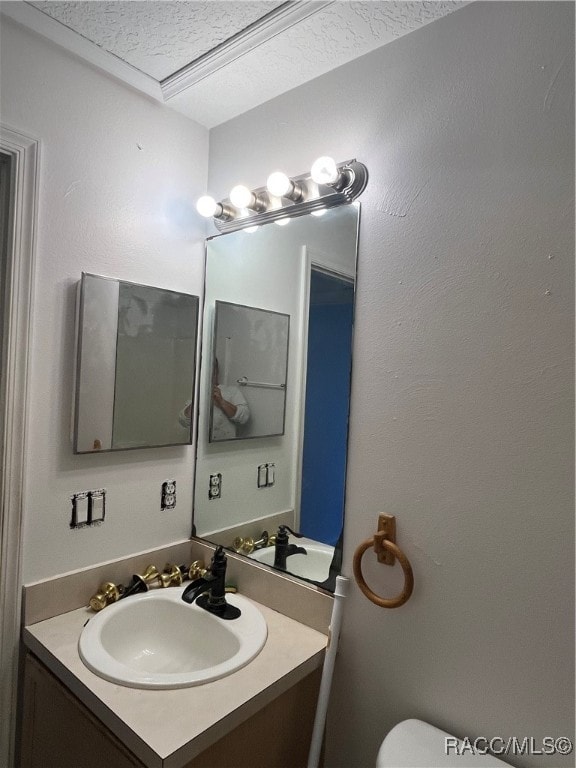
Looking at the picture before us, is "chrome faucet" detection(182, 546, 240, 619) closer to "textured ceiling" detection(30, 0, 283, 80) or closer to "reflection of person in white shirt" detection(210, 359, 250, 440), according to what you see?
"reflection of person in white shirt" detection(210, 359, 250, 440)

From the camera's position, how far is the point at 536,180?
0.96 m

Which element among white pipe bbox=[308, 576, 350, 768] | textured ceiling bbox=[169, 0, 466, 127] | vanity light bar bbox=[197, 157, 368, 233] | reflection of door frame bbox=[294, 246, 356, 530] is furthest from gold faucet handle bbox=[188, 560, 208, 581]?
textured ceiling bbox=[169, 0, 466, 127]

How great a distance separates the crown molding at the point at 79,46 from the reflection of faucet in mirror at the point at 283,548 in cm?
141

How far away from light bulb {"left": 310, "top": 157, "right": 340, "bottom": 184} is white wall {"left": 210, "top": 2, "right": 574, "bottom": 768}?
0.31ft

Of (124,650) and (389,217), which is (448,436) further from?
(124,650)

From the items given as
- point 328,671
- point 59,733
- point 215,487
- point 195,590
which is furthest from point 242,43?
point 59,733

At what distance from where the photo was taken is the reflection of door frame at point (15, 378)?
1.18m

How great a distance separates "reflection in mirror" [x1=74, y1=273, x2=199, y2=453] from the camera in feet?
4.24

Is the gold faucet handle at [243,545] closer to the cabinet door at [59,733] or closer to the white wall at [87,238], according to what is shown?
the white wall at [87,238]

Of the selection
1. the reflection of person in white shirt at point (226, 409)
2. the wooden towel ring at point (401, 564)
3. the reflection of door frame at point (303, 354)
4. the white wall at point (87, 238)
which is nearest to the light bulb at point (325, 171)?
the reflection of door frame at point (303, 354)

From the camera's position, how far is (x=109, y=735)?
0.96 m

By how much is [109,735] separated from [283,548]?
1.99ft

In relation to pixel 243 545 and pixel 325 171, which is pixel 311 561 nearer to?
pixel 243 545

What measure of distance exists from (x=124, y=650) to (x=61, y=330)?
0.91m
